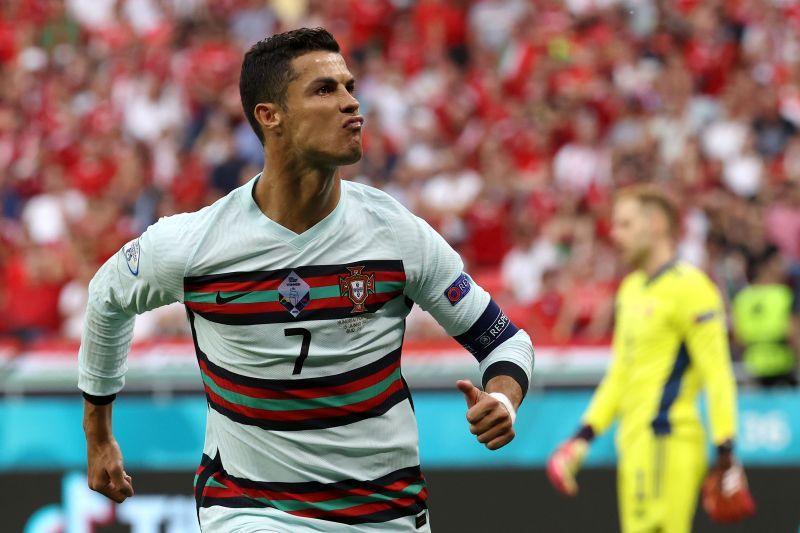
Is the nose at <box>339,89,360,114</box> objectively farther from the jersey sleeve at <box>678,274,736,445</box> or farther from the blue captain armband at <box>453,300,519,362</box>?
the jersey sleeve at <box>678,274,736,445</box>

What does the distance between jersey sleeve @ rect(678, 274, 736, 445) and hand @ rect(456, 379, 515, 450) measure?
12.6 ft

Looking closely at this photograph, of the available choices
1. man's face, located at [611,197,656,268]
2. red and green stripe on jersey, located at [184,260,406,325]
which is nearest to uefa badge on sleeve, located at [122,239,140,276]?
red and green stripe on jersey, located at [184,260,406,325]

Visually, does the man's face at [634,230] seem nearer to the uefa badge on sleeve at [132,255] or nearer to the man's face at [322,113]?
the man's face at [322,113]

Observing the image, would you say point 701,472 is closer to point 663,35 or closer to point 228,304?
point 228,304

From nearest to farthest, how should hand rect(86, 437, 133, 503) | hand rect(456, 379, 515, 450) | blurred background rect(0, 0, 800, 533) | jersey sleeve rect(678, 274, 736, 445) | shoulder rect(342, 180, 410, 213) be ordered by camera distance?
hand rect(456, 379, 515, 450)
shoulder rect(342, 180, 410, 213)
hand rect(86, 437, 133, 503)
jersey sleeve rect(678, 274, 736, 445)
blurred background rect(0, 0, 800, 533)

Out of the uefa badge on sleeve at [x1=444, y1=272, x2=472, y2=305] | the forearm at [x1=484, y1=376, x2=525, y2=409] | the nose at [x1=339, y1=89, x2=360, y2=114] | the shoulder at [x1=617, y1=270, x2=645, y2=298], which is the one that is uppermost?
the shoulder at [x1=617, y1=270, x2=645, y2=298]

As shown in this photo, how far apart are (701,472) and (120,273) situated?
14.6ft

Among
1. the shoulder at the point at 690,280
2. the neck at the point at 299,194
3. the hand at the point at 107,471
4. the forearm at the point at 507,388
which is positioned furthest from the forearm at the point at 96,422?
the shoulder at the point at 690,280

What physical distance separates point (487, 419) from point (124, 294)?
1277 millimetres

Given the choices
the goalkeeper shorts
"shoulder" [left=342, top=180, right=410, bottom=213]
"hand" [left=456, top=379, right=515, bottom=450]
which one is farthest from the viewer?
the goalkeeper shorts

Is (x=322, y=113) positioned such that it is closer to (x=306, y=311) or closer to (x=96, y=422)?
(x=306, y=311)

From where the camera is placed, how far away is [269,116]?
14.7ft

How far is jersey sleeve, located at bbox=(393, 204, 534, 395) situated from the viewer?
443cm

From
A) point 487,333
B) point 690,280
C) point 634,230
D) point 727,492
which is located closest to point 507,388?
point 487,333
